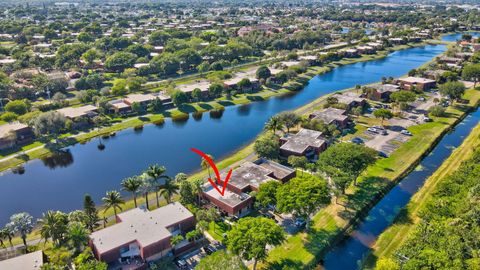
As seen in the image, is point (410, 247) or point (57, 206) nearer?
point (410, 247)

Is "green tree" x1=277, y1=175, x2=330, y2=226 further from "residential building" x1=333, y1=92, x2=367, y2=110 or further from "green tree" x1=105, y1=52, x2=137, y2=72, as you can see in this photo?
"green tree" x1=105, y1=52, x2=137, y2=72

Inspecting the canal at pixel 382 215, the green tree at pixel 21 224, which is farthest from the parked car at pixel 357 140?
the green tree at pixel 21 224

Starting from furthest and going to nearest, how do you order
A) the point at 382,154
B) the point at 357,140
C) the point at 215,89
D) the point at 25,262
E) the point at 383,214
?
1. the point at 215,89
2. the point at 357,140
3. the point at 382,154
4. the point at 383,214
5. the point at 25,262

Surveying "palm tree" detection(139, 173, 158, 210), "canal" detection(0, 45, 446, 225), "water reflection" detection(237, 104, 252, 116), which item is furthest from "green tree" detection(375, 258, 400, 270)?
"water reflection" detection(237, 104, 252, 116)

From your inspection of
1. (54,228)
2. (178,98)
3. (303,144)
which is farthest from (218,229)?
(178,98)

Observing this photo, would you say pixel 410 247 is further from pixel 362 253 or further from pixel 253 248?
pixel 253 248

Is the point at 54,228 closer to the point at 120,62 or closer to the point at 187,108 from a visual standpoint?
the point at 187,108

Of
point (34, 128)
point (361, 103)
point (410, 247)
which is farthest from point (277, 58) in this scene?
point (410, 247)

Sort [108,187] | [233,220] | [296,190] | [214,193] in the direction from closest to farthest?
[296,190]
[233,220]
[214,193]
[108,187]
